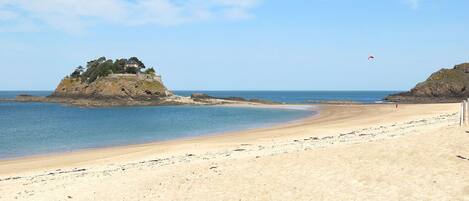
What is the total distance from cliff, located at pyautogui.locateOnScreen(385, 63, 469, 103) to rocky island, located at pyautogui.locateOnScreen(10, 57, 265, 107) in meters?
39.5

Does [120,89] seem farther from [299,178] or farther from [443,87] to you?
[299,178]

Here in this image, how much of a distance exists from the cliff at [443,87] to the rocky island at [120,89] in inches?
1557

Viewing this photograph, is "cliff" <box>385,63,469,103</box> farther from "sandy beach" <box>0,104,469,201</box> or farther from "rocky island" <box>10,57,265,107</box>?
"sandy beach" <box>0,104,469,201</box>

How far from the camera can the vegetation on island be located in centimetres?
11612

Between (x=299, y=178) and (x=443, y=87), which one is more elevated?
(x=443, y=87)

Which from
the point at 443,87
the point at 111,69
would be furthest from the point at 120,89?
the point at 443,87

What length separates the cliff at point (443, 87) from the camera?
10535 centimetres

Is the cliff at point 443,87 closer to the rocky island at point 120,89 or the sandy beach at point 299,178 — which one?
the rocky island at point 120,89

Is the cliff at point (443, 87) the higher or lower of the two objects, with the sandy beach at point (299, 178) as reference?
higher

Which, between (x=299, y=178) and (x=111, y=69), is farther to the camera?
(x=111, y=69)

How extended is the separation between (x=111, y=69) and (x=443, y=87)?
77.2m

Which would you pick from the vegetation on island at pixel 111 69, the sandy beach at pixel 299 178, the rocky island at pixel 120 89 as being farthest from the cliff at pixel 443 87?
the sandy beach at pixel 299 178

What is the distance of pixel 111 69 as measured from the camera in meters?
116

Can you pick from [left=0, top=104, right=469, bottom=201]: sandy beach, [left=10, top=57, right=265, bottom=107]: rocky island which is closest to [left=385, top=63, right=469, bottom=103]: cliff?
[left=10, top=57, right=265, bottom=107]: rocky island
